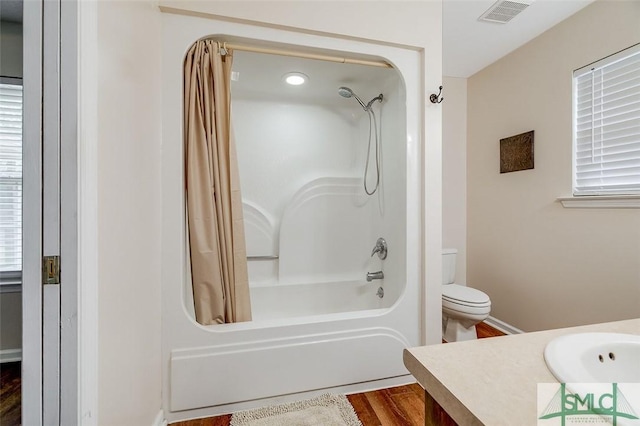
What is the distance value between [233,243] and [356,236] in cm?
127

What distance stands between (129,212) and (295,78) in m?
1.62

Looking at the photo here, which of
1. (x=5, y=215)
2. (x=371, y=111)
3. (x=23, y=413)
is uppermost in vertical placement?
(x=371, y=111)

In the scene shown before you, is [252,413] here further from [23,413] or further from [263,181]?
[263,181]

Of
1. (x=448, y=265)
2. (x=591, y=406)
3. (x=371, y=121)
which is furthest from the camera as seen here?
(x=448, y=265)

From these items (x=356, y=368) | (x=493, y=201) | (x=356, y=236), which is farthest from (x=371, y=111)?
(x=356, y=368)

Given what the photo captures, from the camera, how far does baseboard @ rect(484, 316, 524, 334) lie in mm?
2468

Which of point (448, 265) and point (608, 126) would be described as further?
point (448, 265)

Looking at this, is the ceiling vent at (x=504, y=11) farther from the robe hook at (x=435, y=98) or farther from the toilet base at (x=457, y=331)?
the toilet base at (x=457, y=331)

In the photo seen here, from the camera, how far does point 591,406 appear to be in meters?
0.47

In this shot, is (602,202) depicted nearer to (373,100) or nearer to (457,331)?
(457,331)

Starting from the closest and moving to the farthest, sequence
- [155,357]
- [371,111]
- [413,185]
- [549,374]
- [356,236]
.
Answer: [549,374] < [155,357] < [413,185] < [371,111] < [356,236]

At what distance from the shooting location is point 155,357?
1347 mm

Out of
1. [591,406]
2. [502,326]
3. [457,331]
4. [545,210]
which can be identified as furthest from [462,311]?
[591,406]

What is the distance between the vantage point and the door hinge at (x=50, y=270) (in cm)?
72
